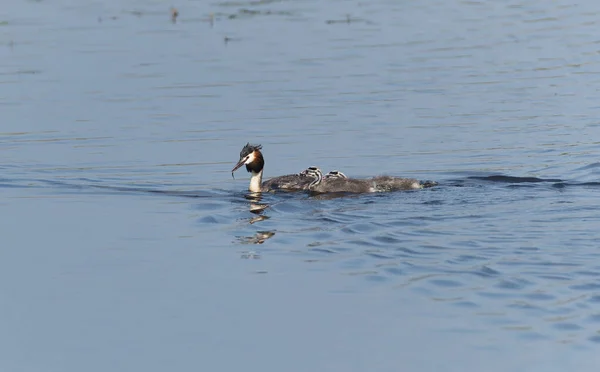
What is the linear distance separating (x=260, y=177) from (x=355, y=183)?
4.76ft

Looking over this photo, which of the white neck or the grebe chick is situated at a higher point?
the grebe chick

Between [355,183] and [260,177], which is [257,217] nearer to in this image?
[355,183]

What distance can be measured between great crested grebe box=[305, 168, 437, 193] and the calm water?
0.24m

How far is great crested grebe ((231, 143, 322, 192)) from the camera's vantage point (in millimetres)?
15992

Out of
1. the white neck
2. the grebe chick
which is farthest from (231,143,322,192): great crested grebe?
the grebe chick

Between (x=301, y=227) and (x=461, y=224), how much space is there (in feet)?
6.05

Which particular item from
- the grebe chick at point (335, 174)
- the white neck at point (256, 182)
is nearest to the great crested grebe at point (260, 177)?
the white neck at point (256, 182)

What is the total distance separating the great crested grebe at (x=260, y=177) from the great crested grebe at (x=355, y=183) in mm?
71

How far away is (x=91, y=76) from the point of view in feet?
77.4

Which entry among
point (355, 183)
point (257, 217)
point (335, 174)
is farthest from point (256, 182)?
point (257, 217)

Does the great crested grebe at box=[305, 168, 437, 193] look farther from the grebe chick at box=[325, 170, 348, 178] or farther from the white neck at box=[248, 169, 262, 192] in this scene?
the white neck at box=[248, 169, 262, 192]

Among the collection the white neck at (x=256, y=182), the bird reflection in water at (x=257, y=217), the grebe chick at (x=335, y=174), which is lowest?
the bird reflection in water at (x=257, y=217)

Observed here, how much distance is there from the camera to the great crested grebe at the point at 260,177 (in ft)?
52.5

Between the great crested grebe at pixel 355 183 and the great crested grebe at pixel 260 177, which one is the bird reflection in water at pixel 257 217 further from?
the great crested grebe at pixel 355 183
